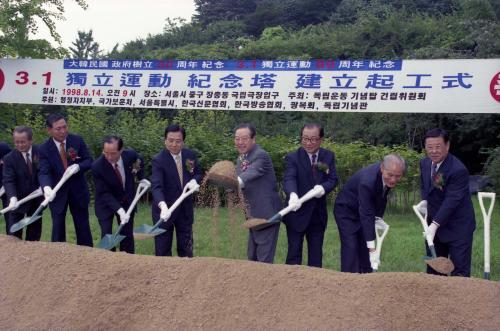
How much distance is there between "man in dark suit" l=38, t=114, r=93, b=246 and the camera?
239 inches

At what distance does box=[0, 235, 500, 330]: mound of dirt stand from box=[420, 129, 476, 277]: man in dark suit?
4.37 ft

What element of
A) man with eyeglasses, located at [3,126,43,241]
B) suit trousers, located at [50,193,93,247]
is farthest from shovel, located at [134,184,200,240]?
man with eyeglasses, located at [3,126,43,241]

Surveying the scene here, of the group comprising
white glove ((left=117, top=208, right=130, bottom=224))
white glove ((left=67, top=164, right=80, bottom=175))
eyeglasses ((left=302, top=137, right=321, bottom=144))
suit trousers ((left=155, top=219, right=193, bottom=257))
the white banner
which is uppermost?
the white banner

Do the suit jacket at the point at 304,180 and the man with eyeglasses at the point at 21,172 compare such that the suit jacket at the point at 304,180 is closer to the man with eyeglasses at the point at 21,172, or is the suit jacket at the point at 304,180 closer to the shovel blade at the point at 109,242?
the shovel blade at the point at 109,242

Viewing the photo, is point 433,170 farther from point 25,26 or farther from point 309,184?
point 25,26

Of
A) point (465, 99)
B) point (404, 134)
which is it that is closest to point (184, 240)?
point (465, 99)

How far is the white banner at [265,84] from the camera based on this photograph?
23.2ft

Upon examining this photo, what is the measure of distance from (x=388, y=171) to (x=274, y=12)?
31.9 meters

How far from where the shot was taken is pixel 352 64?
24.3ft

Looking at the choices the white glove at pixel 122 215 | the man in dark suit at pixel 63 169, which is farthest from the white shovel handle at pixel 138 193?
the man in dark suit at pixel 63 169

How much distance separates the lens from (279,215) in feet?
16.8

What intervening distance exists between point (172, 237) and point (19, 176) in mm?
1692

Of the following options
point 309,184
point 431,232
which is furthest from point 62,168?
point 431,232

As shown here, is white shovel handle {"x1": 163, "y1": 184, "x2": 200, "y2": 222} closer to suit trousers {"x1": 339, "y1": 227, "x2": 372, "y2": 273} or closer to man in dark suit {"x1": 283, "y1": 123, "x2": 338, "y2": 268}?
man in dark suit {"x1": 283, "y1": 123, "x2": 338, "y2": 268}
